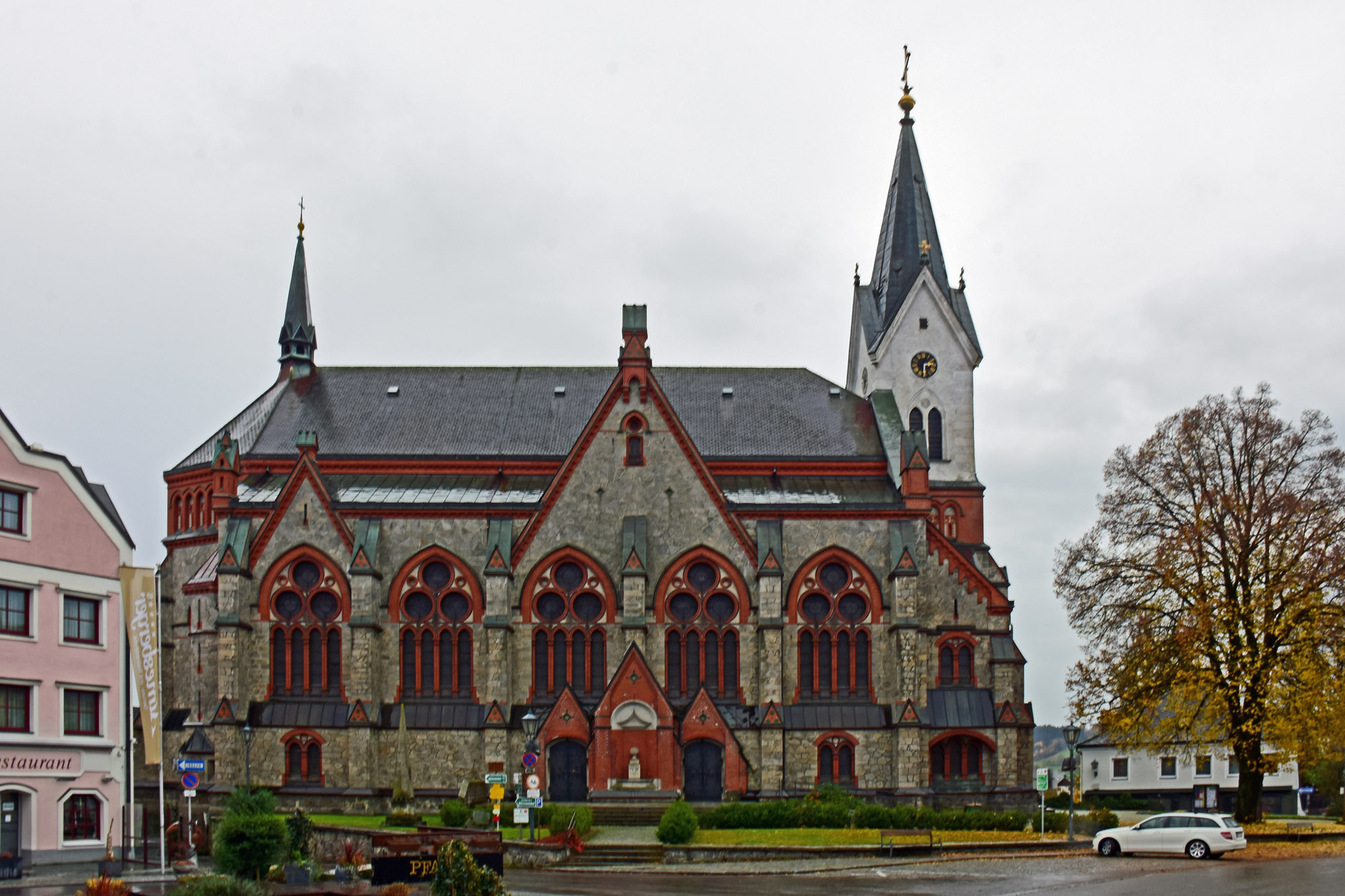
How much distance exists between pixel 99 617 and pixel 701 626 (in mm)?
24294

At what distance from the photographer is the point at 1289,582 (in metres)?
43.9

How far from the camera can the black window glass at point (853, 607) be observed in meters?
57.3

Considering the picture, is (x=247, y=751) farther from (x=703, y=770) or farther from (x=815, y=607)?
(x=815, y=607)

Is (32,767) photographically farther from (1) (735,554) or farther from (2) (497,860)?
(1) (735,554)

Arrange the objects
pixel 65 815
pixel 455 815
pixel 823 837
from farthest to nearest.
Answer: pixel 455 815
pixel 823 837
pixel 65 815

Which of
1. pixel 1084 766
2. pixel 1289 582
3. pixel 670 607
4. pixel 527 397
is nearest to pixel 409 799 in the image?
pixel 670 607

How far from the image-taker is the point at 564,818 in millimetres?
43750

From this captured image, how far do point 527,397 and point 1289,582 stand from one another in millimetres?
35018

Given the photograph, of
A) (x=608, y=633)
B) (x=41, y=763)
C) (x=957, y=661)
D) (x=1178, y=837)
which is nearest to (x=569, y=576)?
(x=608, y=633)

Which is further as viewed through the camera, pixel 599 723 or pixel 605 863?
pixel 599 723

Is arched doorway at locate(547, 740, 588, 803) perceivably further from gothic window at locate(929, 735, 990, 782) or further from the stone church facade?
gothic window at locate(929, 735, 990, 782)

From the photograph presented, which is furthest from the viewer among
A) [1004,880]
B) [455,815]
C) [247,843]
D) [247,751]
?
[247,751]

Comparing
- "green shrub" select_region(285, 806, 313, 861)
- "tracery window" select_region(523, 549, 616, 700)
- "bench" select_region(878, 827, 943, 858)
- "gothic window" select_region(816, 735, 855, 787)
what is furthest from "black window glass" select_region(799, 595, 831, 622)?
"green shrub" select_region(285, 806, 313, 861)

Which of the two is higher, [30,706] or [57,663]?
[57,663]
